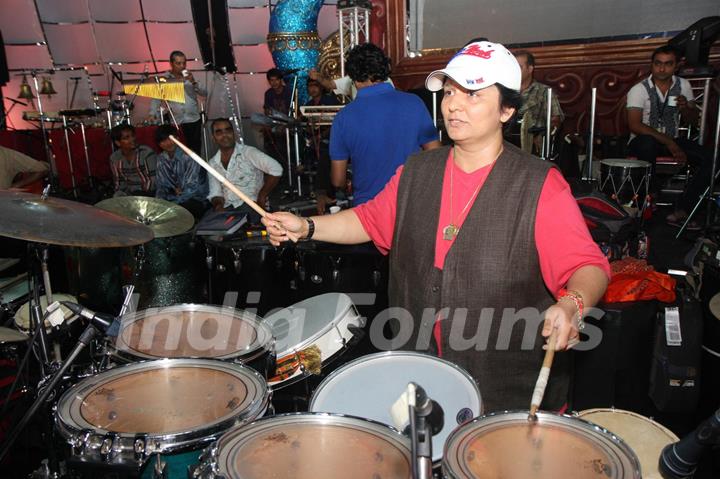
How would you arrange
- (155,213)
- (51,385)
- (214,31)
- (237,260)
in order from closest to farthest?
(51,385) < (237,260) < (155,213) < (214,31)

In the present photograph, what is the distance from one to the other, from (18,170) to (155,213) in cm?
177

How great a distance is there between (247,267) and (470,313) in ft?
7.61

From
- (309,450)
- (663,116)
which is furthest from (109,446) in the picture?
(663,116)

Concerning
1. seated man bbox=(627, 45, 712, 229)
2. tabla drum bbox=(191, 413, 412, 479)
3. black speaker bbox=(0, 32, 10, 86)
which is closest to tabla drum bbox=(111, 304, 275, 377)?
tabla drum bbox=(191, 413, 412, 479)

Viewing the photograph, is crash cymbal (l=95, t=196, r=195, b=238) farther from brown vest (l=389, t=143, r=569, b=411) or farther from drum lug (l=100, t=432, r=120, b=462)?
drum lug (l=100, t=432, r=120, b=462)

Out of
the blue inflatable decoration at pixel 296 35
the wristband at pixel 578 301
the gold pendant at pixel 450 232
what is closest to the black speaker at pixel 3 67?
the blue inflatable decoration at pixel 296 35

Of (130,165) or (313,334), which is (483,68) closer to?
(313,334)

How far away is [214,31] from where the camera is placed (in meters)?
12.5

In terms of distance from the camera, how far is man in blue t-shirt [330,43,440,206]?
3.76m

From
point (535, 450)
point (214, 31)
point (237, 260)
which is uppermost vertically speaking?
point (214, 31)

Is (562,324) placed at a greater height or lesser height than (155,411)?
greater

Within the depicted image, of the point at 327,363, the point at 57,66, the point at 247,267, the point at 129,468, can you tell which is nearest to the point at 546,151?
the point at 247,267

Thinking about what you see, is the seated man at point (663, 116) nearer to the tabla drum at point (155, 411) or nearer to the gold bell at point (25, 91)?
the tabla drum at point (155, 411)

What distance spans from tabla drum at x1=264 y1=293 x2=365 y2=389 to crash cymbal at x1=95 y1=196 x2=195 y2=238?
155 cm
